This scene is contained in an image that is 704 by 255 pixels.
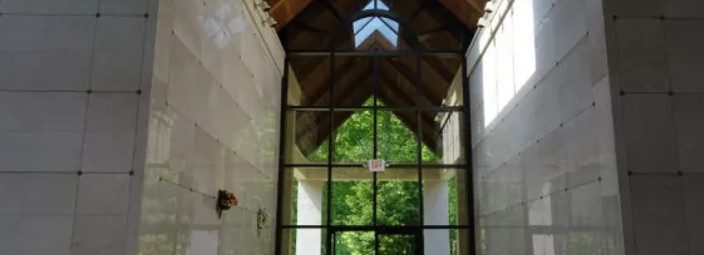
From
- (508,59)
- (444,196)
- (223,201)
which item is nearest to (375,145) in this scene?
(444,196)

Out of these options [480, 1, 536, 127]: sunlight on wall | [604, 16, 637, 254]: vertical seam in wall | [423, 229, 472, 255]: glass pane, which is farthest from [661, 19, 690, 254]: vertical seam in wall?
[423, 229, 472, 255]: glass pane

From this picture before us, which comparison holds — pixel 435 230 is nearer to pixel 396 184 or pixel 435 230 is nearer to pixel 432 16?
pixel 396 184

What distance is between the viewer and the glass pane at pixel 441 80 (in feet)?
32.5

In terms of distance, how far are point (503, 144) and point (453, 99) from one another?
2.80 metres

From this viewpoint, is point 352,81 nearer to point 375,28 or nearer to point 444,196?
point 375,28

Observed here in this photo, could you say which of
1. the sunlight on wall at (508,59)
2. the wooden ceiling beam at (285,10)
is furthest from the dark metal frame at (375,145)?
the sunlight on wall at (508,59)

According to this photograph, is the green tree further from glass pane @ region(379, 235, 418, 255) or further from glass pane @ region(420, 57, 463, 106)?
glass pane @ region(420, 57, 463, 106)

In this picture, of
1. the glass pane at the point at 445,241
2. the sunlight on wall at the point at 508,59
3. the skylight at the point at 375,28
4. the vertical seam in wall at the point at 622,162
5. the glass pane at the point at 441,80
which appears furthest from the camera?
the skylight at the point at 375,28

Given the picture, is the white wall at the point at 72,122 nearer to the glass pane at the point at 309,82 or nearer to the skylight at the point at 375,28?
the glass pane at the point at 309,82

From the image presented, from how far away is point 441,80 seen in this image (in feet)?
32.8

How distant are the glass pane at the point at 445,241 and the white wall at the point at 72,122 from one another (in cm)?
618

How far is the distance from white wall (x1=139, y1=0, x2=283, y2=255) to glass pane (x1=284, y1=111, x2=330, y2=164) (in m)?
1.08

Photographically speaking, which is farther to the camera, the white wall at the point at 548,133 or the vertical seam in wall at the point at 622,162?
the white wall at the point at 548,133

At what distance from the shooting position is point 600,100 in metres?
4.05
